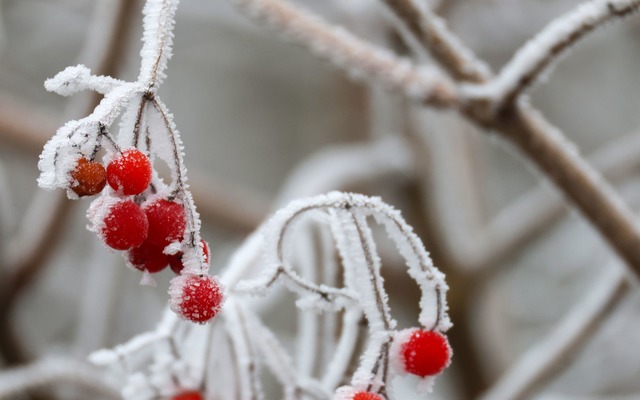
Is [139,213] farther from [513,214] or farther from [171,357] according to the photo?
[513,214]

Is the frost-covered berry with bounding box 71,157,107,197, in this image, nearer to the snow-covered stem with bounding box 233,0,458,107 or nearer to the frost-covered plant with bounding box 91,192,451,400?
the frost-covered plant with bounding box 91,192,451,400

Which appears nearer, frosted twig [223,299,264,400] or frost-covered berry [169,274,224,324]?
frost-covered berry [169,274,224,324]

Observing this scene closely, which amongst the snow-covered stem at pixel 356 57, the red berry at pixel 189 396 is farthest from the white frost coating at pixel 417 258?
the snow-covered stem at pixel 356 57

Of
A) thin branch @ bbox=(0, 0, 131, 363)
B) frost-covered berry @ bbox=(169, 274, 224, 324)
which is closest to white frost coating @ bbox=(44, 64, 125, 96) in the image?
frost-covered berry @ bbox=(169, 274, 224, 324)

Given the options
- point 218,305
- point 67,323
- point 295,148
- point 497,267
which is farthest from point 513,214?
point 295,148

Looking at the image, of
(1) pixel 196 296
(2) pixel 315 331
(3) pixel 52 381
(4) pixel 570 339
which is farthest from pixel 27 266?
(1) pixel 196 296

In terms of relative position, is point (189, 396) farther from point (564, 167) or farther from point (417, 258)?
point (564, 167)
